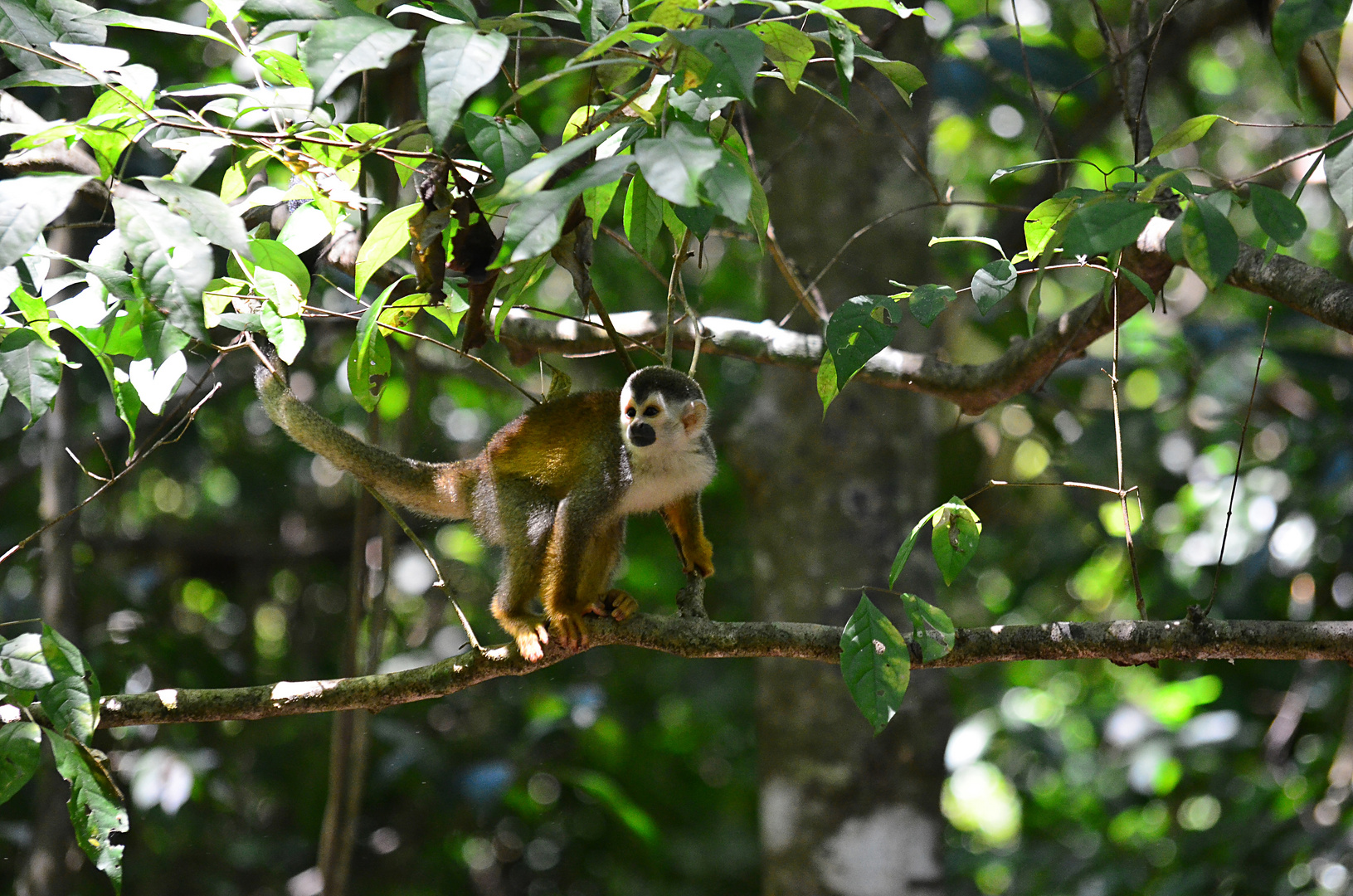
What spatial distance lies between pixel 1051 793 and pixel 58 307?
24.1ft

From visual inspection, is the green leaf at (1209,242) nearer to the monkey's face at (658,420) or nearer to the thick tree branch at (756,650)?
the thick tree branch at (756,650)

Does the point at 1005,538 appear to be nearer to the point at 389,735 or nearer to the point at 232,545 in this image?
the point at 389,735

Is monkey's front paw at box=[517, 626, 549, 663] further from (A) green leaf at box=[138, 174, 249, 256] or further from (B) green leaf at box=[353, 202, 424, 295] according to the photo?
(A) green leaf at box=[138, 174, 249, 256]

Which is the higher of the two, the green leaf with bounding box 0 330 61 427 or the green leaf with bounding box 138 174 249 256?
the green leaf with bounding box 138 174 249 256

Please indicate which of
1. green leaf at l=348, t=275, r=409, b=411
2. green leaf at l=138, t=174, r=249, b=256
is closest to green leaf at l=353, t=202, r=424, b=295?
green leaf at l=348, t=275, r=409, b=411

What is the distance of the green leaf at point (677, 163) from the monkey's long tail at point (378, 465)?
73.5 inches

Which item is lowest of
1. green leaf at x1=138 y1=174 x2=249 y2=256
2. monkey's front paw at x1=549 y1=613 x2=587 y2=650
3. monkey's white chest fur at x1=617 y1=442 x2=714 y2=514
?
monkey's front paw at x1=549 y1=613 x2=587 y2=650

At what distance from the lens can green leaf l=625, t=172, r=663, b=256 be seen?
6.33 feet

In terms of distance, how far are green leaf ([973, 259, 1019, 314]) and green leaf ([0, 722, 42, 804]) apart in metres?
1.65

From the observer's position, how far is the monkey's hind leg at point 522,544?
290cm

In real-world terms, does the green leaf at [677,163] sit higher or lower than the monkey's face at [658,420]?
higher

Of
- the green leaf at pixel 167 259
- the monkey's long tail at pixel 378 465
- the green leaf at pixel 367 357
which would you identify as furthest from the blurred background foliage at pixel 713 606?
the green leaf at pixel 167 259

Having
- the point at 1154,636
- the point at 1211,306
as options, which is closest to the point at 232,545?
the point at 1154,636

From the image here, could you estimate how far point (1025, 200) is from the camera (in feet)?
15.8
